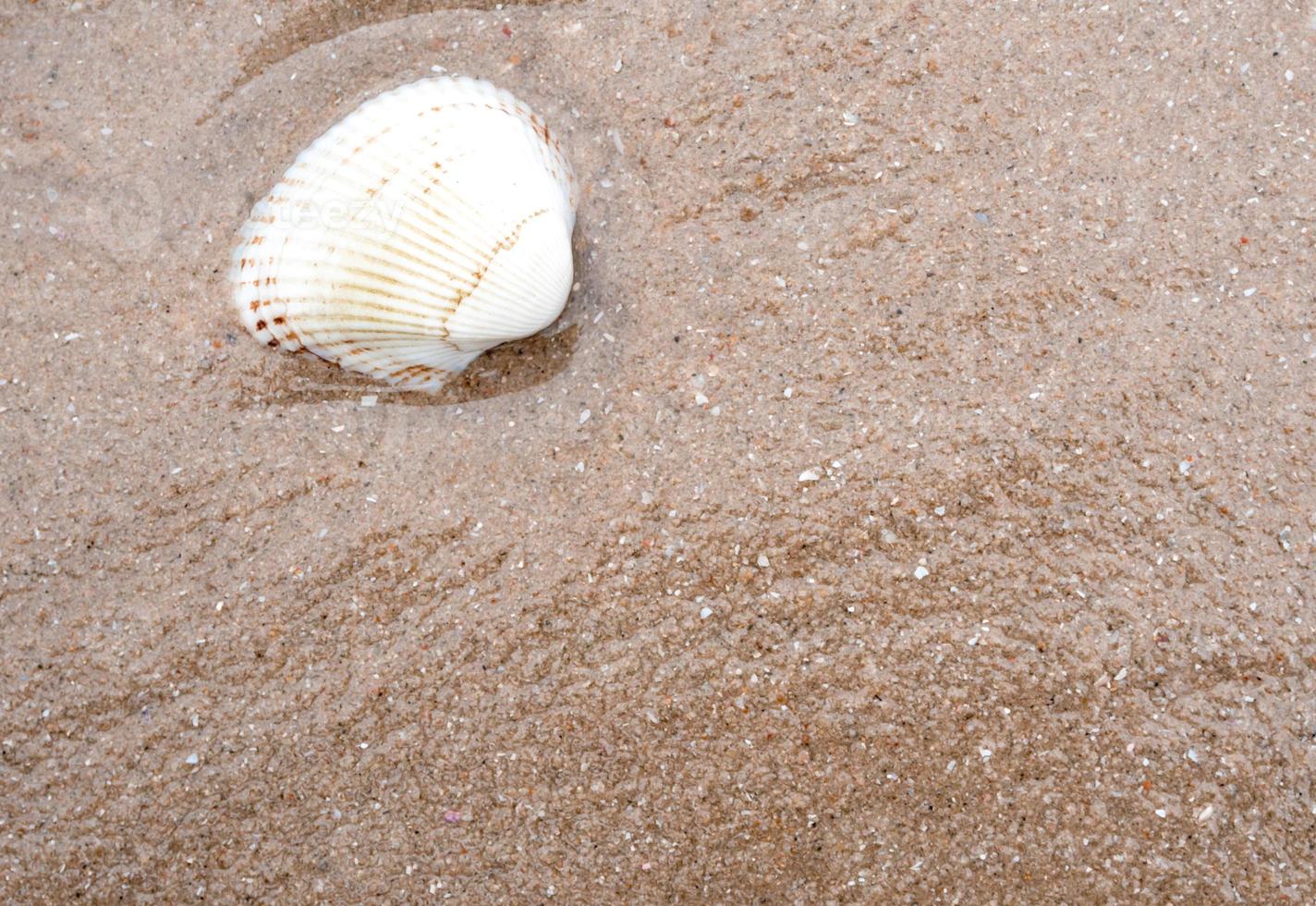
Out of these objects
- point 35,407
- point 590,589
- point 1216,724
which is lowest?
point 1216,724

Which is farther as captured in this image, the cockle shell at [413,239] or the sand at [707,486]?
the cockle shell at [413,239]

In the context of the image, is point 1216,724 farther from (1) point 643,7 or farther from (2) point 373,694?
(1) point 643,7

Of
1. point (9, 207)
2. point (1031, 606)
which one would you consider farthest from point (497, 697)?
point (9, 207)

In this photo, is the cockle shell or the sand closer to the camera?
the sand

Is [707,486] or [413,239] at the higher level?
[413,239]
